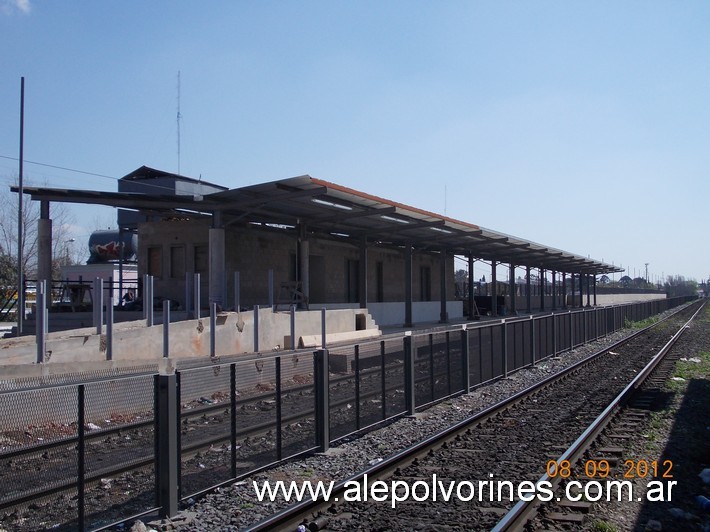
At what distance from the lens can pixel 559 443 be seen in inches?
388

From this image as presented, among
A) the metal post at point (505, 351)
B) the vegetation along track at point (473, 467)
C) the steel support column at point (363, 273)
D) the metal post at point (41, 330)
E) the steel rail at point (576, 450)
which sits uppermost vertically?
the steel support column at point (363, 273)

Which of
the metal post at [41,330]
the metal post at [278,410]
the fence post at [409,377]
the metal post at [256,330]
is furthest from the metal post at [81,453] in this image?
the metal post at [256,330]

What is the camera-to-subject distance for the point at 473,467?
8578 mm

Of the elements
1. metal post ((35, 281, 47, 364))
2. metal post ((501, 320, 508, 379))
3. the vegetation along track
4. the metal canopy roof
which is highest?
the metal canopy roof

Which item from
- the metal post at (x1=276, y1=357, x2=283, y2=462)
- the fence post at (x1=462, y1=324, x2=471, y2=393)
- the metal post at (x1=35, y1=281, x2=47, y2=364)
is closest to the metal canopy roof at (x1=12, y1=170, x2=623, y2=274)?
the fence post at (x1=462, y1=324, x2=471, y2=393)

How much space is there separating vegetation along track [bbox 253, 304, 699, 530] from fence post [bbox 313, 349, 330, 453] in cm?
125

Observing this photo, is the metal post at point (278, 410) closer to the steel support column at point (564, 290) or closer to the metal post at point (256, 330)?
the metal post at point (256, 330)

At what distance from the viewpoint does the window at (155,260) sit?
89.4 ft

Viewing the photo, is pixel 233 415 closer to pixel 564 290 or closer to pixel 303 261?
pixel 303 261

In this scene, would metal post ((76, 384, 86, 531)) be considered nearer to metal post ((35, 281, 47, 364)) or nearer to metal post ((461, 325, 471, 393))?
metal post ((35, 281, 47, 364))

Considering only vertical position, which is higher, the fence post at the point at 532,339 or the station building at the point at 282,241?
the station building at the point at 282,241

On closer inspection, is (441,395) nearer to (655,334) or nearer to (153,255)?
(153,255)

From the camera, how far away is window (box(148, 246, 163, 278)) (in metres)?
27.2

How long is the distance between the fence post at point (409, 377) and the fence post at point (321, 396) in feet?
9.73
